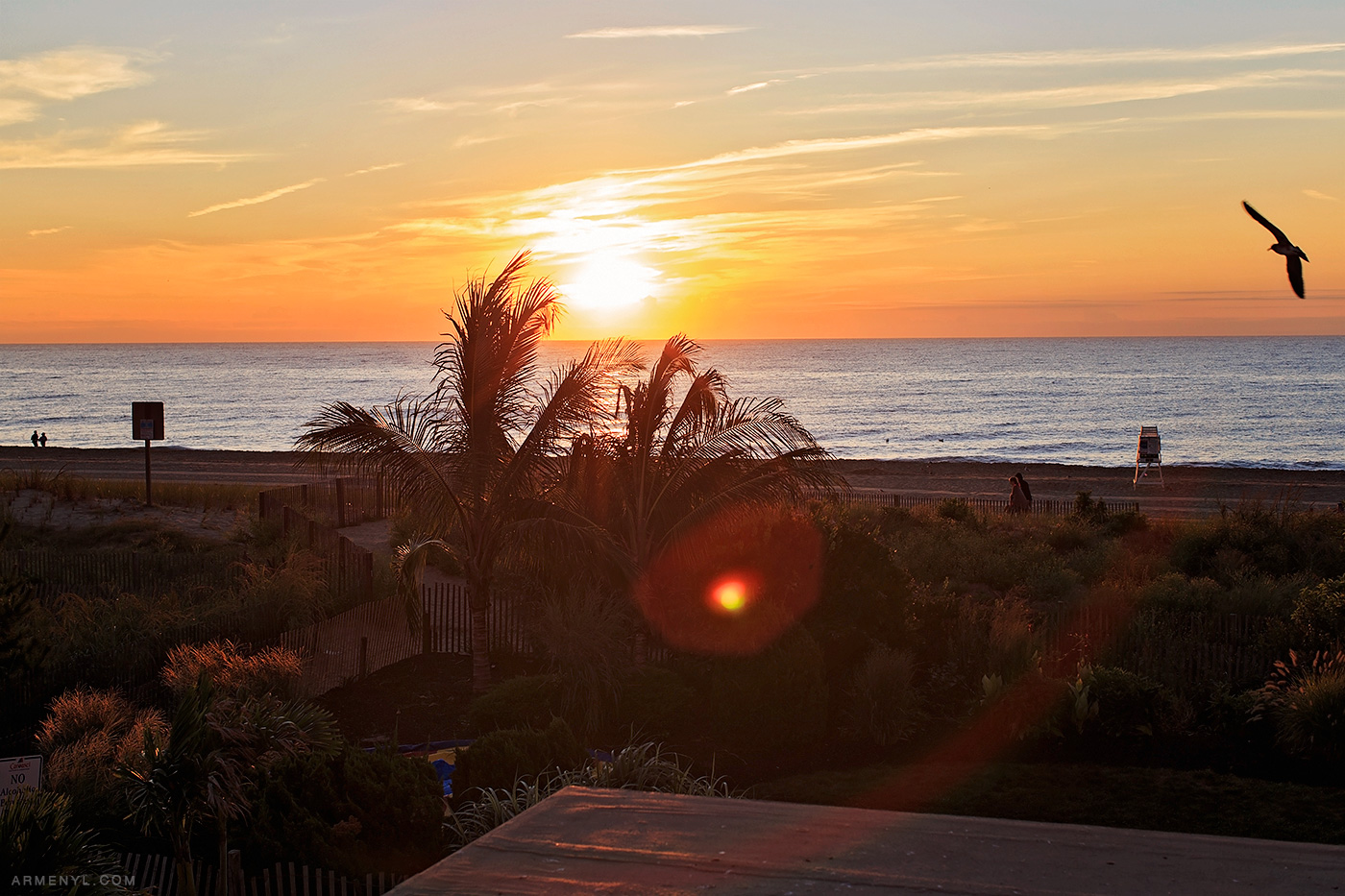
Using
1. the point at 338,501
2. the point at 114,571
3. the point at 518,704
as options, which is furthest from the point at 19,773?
the point at 338,501

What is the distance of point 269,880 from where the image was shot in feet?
20.4

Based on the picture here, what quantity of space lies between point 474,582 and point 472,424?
77.8 inches

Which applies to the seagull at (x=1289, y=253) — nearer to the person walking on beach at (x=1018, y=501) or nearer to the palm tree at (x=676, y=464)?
the palm tree at (x=676, y=464)

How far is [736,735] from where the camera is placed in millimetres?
10578

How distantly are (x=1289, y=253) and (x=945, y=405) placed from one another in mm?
93816

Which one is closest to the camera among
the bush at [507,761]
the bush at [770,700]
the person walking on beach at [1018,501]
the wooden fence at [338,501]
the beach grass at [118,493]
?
the bush at [507,761]

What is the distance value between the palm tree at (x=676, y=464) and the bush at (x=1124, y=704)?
4030mm

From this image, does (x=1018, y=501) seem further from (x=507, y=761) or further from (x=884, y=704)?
(x=507, y=761)

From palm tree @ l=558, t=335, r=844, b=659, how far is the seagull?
5506mm

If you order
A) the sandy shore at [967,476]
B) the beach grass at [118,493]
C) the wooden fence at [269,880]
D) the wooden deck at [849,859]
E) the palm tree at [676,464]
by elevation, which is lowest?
the sandy shore at [967,476]

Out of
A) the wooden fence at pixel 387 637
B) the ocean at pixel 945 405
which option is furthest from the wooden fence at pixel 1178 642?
the ocean at pixel 945 405

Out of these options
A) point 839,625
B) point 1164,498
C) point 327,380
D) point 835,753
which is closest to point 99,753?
point 835,753

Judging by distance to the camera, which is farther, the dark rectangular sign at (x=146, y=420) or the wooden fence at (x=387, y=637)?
the dark rectangular sign at (x=146, y=420)

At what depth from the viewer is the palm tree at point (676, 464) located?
12852mm
